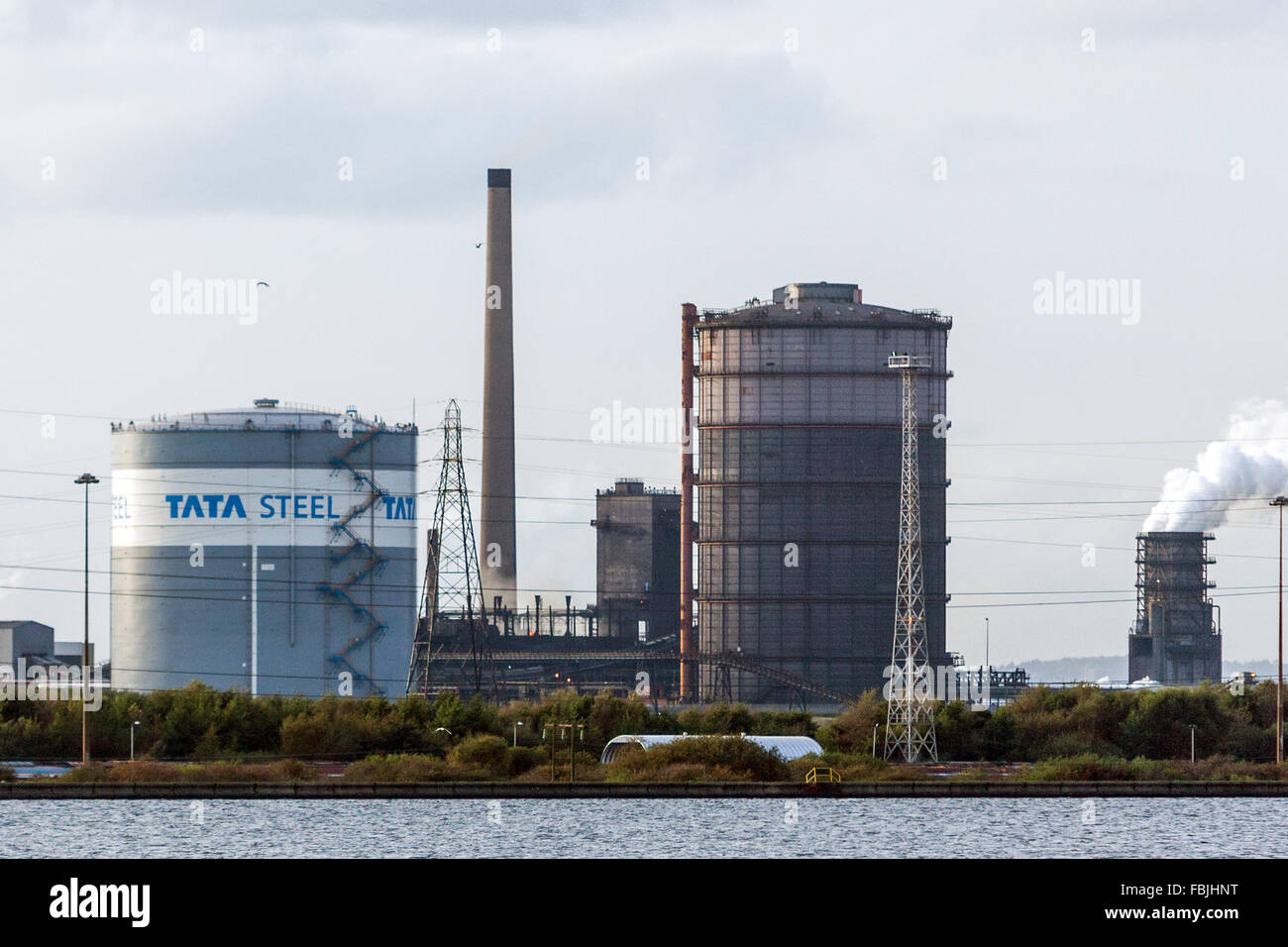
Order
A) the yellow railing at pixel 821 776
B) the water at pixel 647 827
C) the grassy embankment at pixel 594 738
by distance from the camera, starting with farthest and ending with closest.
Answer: the grassy embankment at pixel 594 738, the yellow railing at pixel 821 776, the water at pixel 647 827

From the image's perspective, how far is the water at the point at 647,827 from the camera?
44562mm

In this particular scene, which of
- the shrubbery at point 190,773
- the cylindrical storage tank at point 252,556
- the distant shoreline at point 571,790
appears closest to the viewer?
the distant shoreline at point 571,790

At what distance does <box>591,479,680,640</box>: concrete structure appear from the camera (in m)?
120

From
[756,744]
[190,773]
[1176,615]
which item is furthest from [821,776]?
[1176,615]

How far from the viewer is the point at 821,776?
61.2m

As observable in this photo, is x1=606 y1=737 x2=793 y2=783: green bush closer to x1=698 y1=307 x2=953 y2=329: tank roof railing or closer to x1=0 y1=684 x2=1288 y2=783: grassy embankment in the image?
x1=0 y1=684 x2=1288 y2=783: grassy embankment

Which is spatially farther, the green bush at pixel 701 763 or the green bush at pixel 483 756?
the green bush at pixel 483 756

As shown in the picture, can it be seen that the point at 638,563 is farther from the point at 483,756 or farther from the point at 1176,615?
the point at 483,756

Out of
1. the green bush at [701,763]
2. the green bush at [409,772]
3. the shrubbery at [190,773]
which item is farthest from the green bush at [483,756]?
the shrubbery at [190,773]

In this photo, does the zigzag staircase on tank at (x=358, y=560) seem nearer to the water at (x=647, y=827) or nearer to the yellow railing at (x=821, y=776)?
the water at (x=647, y=827)

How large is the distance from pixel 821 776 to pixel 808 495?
147 feet

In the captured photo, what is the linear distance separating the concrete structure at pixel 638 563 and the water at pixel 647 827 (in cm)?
6138
